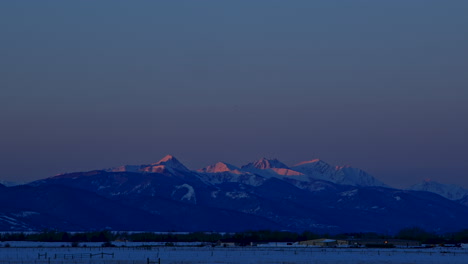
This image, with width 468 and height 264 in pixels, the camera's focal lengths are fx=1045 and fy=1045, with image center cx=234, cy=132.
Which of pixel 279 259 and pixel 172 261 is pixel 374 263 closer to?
pixel 279 259

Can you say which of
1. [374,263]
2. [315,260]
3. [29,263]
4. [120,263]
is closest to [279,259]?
[315,260]

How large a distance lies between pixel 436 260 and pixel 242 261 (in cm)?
3201

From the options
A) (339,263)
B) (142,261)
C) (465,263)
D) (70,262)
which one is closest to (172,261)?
(142,261)

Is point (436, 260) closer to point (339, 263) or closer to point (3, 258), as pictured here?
point (339, 263)

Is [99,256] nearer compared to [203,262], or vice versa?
[203,262]

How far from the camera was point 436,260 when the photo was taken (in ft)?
539

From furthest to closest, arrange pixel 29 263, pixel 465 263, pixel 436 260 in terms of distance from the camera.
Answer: pixel 436 260
pixel 465 263
pixel 29 263

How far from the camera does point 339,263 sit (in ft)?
493

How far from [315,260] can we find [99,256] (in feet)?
117

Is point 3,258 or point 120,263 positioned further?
A: point 3,258

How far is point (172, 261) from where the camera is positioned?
148875 mm

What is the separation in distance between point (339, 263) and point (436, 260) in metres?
22.0

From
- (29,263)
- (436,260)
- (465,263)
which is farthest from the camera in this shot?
(436,260)

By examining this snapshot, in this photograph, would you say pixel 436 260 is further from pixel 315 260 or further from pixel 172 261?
pixel 172 261
